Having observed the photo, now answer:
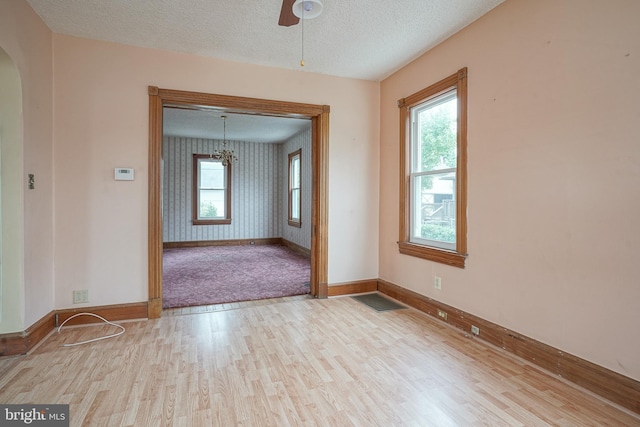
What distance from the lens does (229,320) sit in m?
3.22

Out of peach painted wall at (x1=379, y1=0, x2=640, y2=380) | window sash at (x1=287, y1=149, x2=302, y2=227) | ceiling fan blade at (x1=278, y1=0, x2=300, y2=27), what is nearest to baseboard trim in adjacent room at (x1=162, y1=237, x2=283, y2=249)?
window sash at (x1=287, y1=149, x2=302, y2=227)

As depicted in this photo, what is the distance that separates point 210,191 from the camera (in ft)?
27.3

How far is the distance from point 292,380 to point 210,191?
691 centimetres

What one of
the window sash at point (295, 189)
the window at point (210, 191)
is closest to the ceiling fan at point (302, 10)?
the window sash at point (295, 189)

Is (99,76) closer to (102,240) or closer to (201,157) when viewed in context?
(102,240)

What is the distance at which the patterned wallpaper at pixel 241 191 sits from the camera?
798 centimetres

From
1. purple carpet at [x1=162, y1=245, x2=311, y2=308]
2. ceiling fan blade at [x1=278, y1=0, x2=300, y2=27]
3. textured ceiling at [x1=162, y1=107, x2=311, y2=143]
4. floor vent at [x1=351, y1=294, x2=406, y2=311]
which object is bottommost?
floor vent at [x1=351, y1=294, x2=406, y2=311]

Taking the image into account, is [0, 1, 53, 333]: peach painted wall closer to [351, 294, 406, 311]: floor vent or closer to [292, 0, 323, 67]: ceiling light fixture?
[292, 0, 323, 67]: ceiling light fixture

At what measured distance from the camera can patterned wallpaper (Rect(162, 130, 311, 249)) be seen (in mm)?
7977

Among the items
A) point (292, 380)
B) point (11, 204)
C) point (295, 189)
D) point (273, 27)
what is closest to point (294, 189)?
point (295, 189)

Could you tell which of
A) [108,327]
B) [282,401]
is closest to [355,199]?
[282,401]

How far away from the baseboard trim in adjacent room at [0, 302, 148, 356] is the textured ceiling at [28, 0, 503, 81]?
2534mm

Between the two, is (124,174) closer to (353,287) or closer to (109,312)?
(109,312)

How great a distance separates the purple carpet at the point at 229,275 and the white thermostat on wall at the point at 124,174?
1440 millimetres
